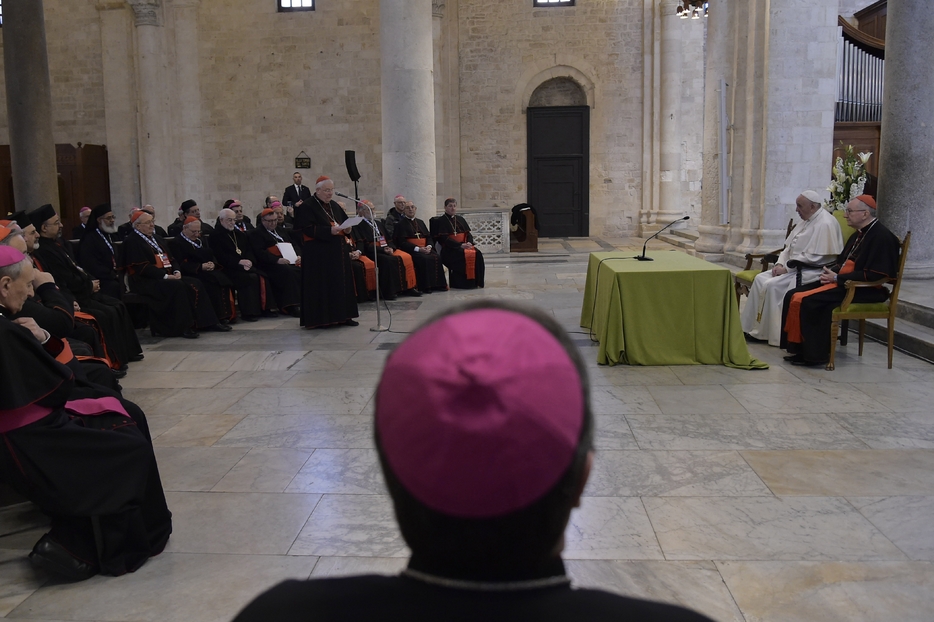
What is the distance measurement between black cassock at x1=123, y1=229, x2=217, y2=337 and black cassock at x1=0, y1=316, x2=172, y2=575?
5.14 meters

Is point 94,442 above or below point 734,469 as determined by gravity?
above

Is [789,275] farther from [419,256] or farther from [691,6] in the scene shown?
[691,6]

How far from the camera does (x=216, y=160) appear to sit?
59.9 feet

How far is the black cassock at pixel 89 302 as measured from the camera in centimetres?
689

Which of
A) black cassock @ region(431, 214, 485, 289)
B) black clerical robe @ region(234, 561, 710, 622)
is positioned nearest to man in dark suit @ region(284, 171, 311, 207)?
black cassock @ region(431, 214, 485, 289)

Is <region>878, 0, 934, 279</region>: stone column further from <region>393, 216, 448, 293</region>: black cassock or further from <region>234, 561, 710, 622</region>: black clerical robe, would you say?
<region>234, 561, 710, 622</region>: black clerical robe

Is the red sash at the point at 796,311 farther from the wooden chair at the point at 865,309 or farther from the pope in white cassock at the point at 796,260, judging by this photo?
the pope in white cassock at the point at 796,260

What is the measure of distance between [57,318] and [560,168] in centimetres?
1530

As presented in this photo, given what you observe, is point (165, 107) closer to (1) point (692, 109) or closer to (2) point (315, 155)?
(2) point (315, 155)

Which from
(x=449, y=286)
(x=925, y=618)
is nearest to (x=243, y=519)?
(x=925, y=618)

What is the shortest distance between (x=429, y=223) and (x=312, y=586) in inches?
438

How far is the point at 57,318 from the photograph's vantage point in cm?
466

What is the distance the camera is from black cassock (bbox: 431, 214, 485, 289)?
1161 cm

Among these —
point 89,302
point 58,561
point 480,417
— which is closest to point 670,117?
point 89,302
